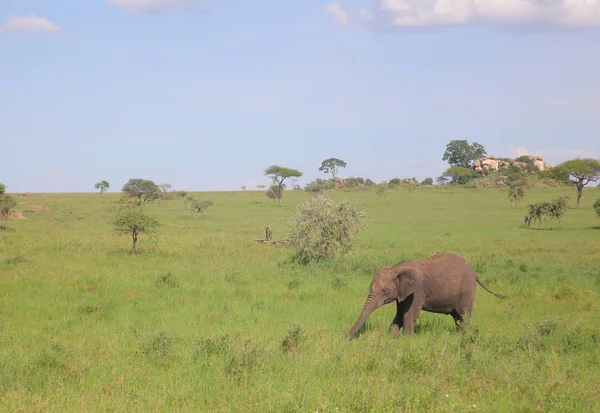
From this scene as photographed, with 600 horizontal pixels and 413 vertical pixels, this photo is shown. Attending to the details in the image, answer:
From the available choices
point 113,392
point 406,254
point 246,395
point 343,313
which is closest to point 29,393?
point 113,392

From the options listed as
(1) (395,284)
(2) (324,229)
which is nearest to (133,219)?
(2) (324,229)

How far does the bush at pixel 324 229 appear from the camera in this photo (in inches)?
1118

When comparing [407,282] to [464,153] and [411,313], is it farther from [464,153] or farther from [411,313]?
[464,153]

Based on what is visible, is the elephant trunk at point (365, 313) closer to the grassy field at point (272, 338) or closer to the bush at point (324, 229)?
the grassy field at point (272, 338)

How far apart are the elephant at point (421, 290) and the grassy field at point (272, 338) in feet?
1.75

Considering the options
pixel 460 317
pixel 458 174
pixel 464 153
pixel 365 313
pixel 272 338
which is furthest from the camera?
pixel 464 153

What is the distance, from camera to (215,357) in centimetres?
1126

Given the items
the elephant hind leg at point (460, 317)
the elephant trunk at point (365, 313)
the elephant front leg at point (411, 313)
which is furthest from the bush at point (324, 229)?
the elephant trunk at point (365, 313)

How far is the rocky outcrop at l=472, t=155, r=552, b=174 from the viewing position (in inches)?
5748

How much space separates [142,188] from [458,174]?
66.9 metres

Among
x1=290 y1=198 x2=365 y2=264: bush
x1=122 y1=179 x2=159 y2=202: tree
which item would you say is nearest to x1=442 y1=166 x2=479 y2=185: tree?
x1=122 y1=179 x2=159 y2=202: tree

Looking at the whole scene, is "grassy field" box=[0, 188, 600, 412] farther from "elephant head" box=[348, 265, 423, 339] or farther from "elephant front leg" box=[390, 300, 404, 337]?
"elephant head" box=[348, 265, 423, 339]

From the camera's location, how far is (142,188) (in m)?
87.8

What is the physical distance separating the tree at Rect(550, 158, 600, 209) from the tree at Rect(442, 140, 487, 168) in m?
71.7
